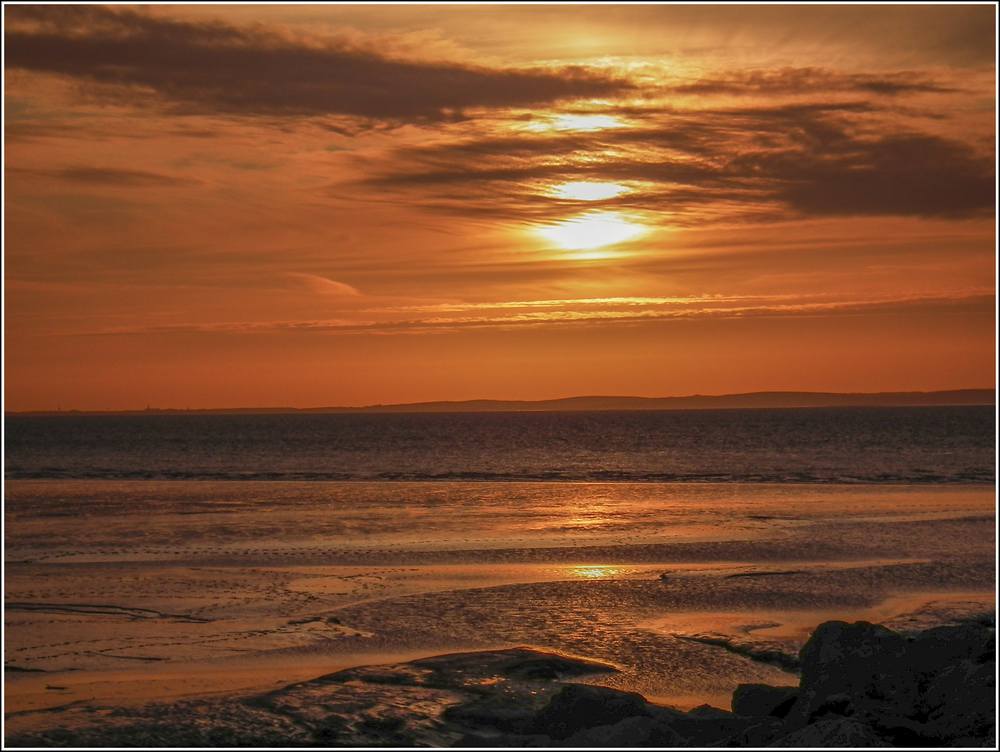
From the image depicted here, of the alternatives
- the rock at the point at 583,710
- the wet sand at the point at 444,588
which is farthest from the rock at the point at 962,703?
the rock at the point at 583,710

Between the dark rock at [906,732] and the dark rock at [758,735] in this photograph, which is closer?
the dark rock at [758,735]

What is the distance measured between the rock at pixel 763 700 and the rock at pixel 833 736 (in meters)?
1.75

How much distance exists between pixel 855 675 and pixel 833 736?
195 centimetres

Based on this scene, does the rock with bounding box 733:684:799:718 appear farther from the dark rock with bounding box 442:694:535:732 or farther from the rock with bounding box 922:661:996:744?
the dark rock with bounding box 442:694:535:732

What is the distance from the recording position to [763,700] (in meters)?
11.7

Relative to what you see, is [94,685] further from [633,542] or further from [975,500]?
[975,500]

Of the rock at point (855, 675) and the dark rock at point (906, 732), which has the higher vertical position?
the rock at point (855, 675)

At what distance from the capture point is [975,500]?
37156 mm

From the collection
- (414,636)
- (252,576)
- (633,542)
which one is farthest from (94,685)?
(633,542)

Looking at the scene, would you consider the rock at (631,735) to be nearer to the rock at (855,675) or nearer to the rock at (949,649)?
the rock at (855,675)

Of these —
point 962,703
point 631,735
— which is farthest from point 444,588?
point 962,703

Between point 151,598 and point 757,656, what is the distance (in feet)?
33.6

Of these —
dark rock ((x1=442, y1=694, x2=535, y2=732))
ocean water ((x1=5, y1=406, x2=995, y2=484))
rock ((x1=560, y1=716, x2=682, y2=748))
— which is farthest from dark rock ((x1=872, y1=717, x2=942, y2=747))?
ocean water ((x1=5, y1=406, x2=995, y2=484))

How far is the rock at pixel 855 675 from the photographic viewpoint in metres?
10.9
